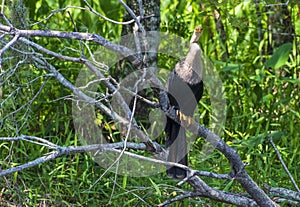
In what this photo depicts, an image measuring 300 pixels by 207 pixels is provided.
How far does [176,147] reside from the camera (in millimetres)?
3426

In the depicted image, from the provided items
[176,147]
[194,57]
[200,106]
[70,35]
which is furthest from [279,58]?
[70,35]

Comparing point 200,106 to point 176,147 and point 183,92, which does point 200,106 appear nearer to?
point 183,92

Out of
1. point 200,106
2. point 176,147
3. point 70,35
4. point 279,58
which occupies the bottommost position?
point 200,106

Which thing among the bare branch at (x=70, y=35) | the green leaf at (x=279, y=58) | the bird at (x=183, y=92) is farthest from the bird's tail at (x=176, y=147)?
the green leaf at (x=279, y=58)

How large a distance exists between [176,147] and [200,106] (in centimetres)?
133

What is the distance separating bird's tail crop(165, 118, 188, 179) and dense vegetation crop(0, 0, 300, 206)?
226 mm

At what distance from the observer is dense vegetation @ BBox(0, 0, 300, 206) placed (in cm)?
395

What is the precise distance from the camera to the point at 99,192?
402cm

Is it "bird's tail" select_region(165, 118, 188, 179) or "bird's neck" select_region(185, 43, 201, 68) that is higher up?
"bird's neck" select_region(185, 43, 201, 68)

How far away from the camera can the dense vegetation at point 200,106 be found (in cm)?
395

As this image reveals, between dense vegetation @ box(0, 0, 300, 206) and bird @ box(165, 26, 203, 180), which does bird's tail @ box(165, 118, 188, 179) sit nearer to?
bird @ box(165, 26, 203, 180)

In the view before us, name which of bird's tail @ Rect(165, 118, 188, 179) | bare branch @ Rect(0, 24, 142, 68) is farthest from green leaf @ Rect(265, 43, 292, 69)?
bare branch @ Rect(0, 24, 142, 68)

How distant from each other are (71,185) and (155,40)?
1.09m

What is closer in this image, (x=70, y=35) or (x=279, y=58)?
(x=70, y=35)
